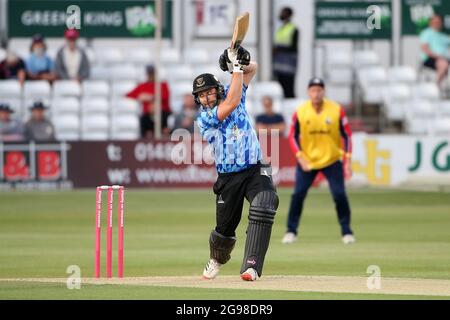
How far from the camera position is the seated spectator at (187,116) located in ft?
83.6

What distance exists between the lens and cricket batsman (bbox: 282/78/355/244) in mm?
16422

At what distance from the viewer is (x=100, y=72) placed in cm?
2756

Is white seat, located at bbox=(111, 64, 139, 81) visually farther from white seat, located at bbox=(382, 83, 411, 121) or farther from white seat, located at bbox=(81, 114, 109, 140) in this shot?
white seat, located at bbox=(382, 83, 411, 121)

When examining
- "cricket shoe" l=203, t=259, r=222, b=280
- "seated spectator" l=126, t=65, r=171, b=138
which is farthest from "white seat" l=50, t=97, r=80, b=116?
"cricket shoe" l=203, t=259, r=222, b=280

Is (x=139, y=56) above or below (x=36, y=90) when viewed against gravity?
above

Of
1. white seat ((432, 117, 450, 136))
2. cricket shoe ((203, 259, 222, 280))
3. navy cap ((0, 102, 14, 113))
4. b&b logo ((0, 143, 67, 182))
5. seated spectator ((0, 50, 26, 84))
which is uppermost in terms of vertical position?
seated spectator ((0, 50, 26, 84))

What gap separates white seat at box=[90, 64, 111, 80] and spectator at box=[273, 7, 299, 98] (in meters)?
3.53

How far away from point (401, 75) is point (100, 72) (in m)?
6.48

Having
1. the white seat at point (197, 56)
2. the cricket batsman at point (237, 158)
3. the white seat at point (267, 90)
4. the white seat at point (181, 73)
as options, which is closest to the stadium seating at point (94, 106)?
the white seat at point (181, 73)

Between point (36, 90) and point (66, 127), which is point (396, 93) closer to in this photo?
point (66, 127)

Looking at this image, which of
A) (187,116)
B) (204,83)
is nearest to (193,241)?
(204,83)

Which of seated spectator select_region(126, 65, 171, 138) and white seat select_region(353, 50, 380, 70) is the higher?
white seat select_region(353, 50, 380, 70)

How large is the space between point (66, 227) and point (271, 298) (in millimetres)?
8856

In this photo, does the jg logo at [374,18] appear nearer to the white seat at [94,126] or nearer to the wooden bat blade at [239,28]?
the white seat at [94,126]
